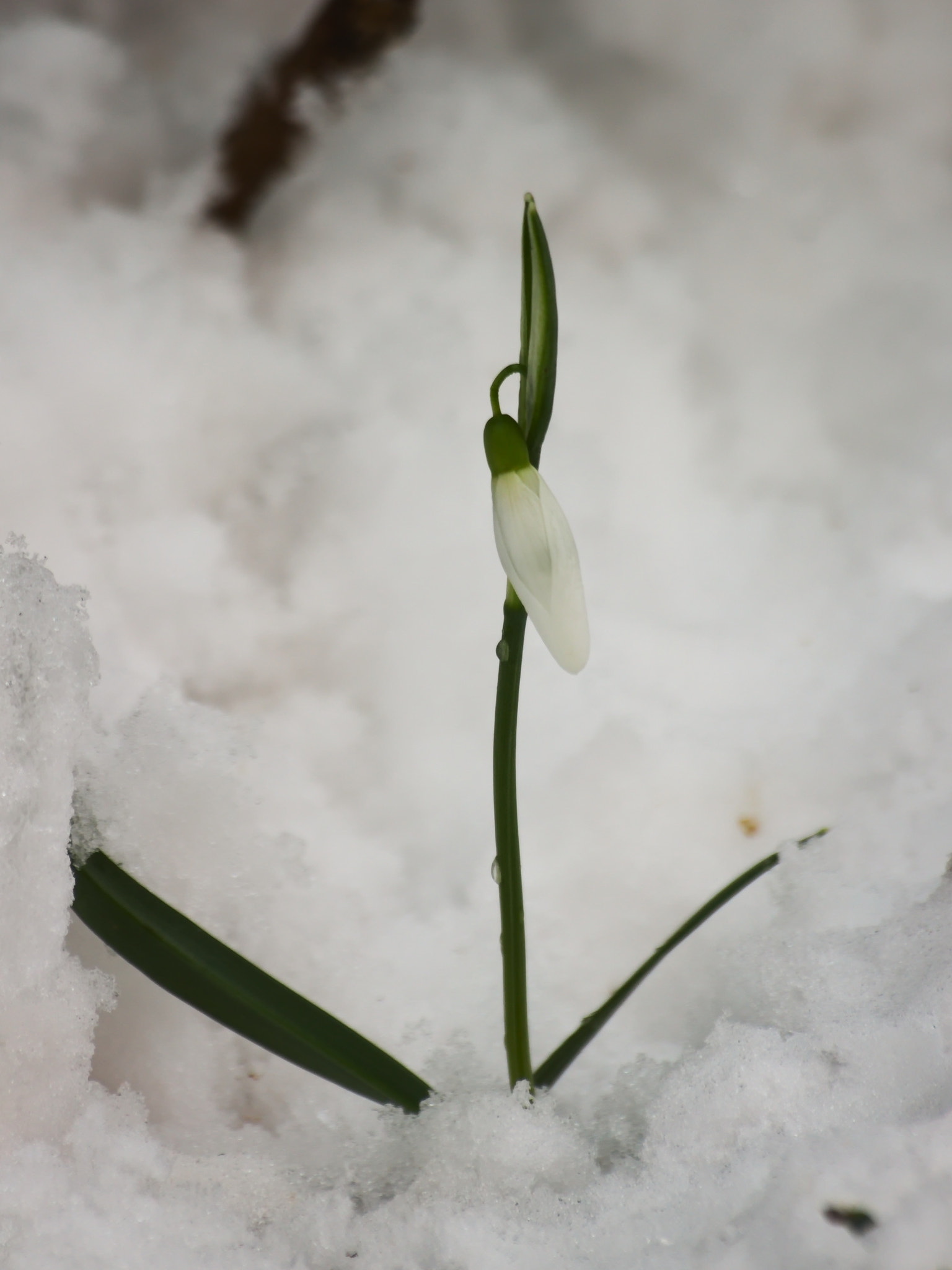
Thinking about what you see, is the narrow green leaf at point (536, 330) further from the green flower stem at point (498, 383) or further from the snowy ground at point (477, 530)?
the snowy ground at point (477, 530)

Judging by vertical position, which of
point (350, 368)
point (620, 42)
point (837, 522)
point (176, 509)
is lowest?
point (176, 509)

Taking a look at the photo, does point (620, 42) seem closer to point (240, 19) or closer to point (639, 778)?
point (240, 19)

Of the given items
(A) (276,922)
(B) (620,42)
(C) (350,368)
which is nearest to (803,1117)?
(A) (276,922)

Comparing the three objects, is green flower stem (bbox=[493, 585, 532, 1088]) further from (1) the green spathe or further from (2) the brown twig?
A: (2) the brown twig

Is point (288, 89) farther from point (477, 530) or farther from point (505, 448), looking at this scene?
point (505, 448)

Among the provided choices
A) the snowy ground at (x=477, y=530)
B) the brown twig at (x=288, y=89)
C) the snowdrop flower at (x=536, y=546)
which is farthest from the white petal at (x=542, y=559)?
the brown twig at (x=288, y=89)
